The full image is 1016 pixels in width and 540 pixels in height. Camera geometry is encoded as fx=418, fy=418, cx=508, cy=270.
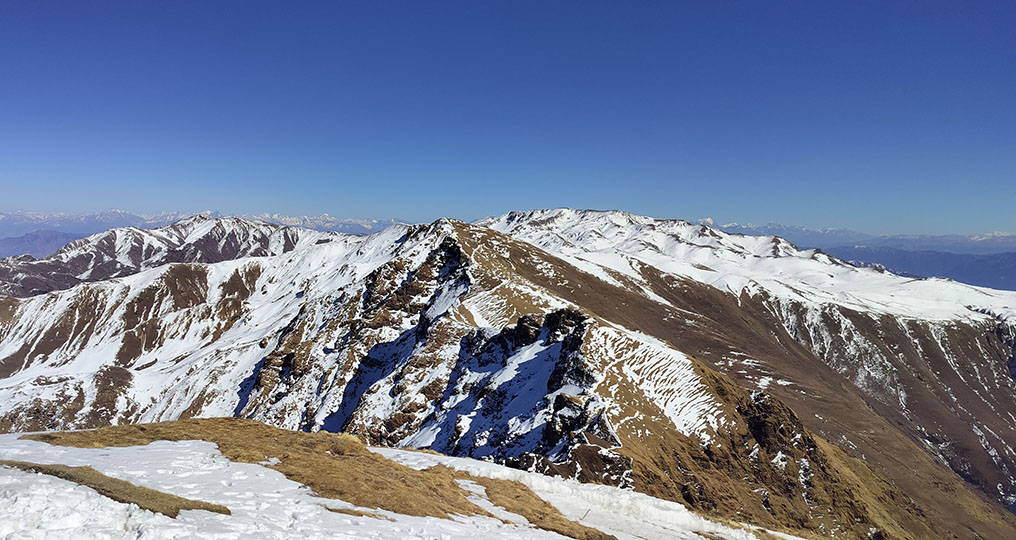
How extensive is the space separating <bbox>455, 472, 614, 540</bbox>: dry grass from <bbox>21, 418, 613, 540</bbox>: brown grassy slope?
46mm

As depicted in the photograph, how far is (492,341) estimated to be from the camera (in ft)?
202

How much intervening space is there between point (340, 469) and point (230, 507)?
5706 millimetres

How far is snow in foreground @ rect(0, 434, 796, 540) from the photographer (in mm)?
9352

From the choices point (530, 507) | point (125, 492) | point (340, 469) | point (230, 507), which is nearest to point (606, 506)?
point (530, 507)

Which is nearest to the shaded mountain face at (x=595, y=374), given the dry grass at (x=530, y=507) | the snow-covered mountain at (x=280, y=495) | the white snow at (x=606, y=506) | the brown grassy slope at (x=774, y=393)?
the brown grassy slope at (x=774, y=393)

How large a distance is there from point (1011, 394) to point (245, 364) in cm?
24213

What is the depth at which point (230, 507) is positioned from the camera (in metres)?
12.5

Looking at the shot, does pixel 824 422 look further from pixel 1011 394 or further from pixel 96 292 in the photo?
pixel 96 292

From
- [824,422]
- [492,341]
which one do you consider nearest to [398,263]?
[492,341]

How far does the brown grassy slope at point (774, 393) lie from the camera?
3981 cm

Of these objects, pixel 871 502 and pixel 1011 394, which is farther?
pixel 1011 394

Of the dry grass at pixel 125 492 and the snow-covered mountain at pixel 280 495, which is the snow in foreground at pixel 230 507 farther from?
the dry grass at pixel 125 492

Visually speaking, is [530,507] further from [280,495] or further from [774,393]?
[774,393]

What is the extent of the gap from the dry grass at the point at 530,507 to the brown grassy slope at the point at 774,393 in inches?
599
